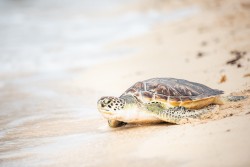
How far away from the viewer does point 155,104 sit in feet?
15.5

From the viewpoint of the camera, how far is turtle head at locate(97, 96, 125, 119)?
469cm

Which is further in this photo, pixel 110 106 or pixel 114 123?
pixel 114 123

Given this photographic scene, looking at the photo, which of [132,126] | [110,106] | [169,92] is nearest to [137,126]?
[132,126]

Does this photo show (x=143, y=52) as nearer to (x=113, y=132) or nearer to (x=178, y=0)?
(x=113, y=132)

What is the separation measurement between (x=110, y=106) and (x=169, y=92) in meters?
0.74

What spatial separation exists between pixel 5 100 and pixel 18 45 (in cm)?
877

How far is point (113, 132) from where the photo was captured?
4789 mm

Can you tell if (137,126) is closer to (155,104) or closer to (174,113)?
(155,104)

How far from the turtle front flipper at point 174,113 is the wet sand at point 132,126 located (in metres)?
0.11

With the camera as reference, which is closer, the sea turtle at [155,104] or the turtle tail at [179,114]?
the turtle tail at [179,114]

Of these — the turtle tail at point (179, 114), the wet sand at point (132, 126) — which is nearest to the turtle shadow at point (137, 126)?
the wet sand at point (132, 126)

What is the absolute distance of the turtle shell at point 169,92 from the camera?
187 inches

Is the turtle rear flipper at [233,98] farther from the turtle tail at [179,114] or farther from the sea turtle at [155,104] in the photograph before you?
the turtle tail at [179,114]

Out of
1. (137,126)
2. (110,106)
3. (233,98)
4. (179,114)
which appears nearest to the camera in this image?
Answer: (179,114)
